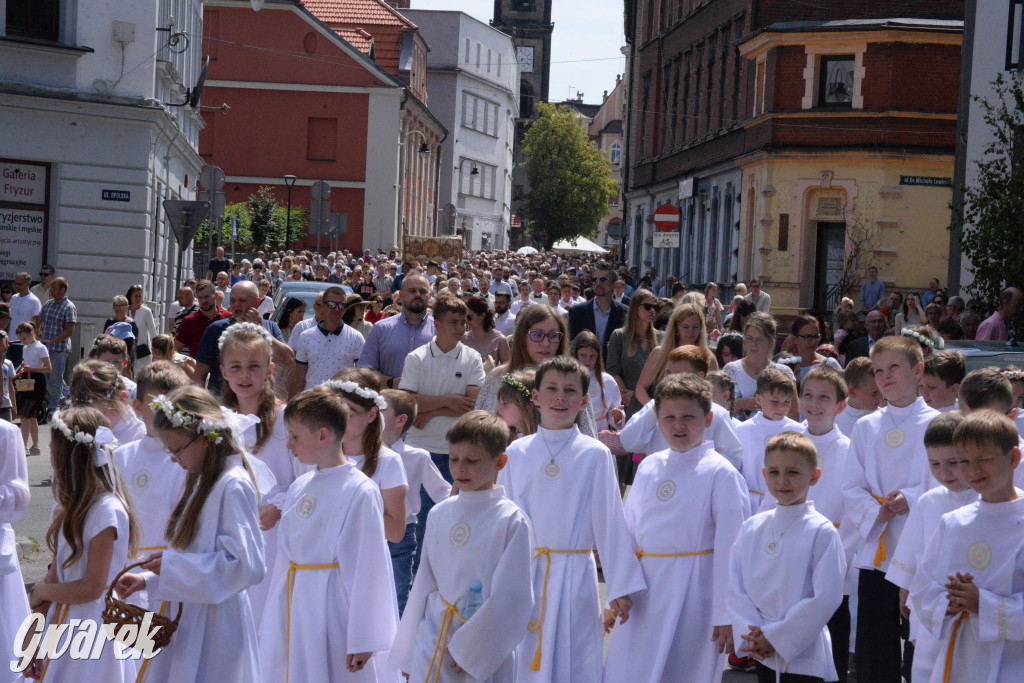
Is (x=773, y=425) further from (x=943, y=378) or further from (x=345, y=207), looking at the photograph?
(x=345, y=207)

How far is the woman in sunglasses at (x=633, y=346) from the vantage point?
1110 centimetres

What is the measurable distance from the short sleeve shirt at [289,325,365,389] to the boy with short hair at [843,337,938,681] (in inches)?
196

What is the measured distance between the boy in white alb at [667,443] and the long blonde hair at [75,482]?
10.9 feet

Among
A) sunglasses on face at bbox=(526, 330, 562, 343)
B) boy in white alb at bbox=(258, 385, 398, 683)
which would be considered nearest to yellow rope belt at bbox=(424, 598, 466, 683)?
boy in white alb at bbox=(258, 385, 398, 683)

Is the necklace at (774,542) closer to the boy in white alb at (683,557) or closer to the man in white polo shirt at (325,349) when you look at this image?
the boy in white alb at (683,557)

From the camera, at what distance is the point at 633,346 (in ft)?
36.9

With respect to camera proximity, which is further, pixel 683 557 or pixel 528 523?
pixel 683 557

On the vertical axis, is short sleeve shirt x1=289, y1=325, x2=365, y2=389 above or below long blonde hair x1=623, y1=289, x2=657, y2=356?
below

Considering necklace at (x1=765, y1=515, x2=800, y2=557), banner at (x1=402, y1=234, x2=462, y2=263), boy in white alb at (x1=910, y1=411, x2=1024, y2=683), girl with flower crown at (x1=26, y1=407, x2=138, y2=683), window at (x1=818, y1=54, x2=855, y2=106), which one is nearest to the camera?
girl with flower crown at (x1=26, y1=407, x2=138, y2=683)

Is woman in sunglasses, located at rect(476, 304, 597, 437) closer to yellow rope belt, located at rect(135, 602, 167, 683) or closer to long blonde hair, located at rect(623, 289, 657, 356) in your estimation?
long blonde hair, located at rect(623, 289, 657, 356)

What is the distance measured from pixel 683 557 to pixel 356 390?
6.05ft

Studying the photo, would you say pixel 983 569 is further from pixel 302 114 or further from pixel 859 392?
pixel 302 114

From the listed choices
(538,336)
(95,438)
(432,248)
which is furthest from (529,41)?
(95,438)

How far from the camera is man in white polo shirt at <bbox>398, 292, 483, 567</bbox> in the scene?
29.4ft
